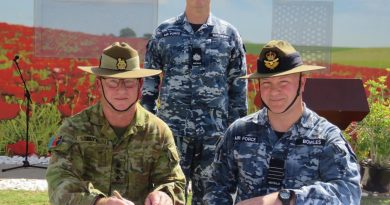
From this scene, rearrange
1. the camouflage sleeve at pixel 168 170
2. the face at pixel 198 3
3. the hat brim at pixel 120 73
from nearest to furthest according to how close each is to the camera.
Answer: the hat brim at pixel 120 73, the camouflage sleeve at pixel 168 170, the face at pixel 198 3

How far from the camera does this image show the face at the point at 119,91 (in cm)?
294

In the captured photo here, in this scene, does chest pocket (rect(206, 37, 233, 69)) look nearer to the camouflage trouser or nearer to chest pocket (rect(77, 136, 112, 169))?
the camouflage trouser

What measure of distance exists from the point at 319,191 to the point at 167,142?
0.89 metres

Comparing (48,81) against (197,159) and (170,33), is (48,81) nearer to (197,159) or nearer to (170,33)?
(170,33)

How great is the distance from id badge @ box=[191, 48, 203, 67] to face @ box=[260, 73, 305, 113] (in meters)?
1.24

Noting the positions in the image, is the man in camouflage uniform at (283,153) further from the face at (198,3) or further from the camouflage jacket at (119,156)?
the face at (198,3)

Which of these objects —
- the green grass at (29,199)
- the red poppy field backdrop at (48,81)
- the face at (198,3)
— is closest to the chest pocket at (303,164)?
the face at (198,3)

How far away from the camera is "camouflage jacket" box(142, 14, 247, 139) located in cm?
391

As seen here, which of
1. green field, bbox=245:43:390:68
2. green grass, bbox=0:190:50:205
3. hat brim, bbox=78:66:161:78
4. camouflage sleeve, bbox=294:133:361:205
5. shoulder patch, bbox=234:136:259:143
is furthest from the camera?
green field, bbox=245:43:390:68

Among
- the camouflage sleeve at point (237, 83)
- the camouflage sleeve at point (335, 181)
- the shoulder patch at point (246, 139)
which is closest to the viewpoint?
the camouflage sleeve at point (335, 181)

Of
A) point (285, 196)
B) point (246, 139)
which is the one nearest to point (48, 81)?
point (246, 139)

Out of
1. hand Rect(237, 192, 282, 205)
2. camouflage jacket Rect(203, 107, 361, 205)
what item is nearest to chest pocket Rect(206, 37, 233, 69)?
camouflage jacket Rect(203, 107, 361, 205)

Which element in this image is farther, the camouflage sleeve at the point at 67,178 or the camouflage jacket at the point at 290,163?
the camouflage sleeve at the point at 67,178

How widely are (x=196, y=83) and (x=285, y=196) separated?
1555 mm
